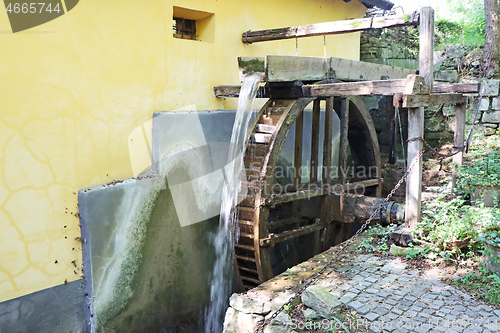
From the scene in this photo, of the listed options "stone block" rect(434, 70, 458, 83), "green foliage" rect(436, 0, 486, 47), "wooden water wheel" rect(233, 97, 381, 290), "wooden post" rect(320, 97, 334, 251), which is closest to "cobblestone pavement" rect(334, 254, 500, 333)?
"wooden water wheel" rect(233, 97, 381, 290)

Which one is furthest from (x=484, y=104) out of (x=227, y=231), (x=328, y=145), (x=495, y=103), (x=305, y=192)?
(x=227, y=231)

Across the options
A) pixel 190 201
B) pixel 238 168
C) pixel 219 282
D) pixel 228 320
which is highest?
pixel 238 168

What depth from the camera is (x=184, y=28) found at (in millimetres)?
5867

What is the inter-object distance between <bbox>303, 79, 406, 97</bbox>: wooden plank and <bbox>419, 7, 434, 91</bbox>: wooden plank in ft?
1.16

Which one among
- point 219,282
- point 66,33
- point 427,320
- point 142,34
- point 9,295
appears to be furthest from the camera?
point 219,282

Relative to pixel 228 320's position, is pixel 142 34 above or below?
above

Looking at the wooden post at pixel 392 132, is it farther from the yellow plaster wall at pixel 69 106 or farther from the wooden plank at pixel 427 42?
the yellow plaster wall at pixel 69 106

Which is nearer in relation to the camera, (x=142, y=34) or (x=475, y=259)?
(x=475, y=259)

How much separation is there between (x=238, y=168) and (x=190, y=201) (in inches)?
31.9

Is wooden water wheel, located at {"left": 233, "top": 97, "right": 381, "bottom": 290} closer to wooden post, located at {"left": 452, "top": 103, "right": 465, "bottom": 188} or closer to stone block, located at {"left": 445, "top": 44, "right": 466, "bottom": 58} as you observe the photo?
wooden post, located at {"left": 452, "top": 103, "right": 465, "bottom": 188}

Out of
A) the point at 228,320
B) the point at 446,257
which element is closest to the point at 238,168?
the point at 228,320

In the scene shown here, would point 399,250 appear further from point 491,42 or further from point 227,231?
point 491,42

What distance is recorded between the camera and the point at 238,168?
5.59 m

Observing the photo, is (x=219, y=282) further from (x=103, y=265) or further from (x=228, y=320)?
(x=228, y=320)
